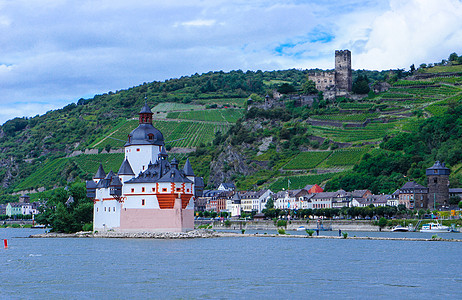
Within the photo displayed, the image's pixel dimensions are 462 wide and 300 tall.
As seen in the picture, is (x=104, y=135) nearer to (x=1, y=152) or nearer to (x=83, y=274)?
(x=1, y=152)

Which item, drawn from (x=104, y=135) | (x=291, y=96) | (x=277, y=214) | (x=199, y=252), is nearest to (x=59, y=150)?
(x=104, y=135)

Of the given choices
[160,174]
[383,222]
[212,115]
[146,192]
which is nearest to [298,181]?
[383,222]

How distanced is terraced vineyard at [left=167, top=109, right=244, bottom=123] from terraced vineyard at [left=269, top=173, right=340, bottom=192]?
41.8 m

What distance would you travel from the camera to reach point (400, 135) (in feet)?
352

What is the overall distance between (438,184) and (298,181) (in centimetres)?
2898

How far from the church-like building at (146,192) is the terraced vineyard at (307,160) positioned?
1892 inches

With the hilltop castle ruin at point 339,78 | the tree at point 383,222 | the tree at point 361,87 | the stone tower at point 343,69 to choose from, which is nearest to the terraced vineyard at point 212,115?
the hilltop castle ruin at point 339,78

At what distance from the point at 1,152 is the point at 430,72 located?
113915 mm

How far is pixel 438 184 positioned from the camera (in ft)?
279

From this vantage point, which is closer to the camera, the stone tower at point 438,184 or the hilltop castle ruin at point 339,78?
the stone tower at point 438,184

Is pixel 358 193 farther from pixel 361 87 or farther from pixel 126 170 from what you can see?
pixel 126 170

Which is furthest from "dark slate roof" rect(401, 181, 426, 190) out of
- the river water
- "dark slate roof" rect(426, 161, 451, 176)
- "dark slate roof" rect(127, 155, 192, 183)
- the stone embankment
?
"dark slate roof" rect(127, 155, 192, 183)

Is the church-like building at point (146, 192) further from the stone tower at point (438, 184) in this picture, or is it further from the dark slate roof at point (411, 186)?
the dark slate roof at point (411, 186)

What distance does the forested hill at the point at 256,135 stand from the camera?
113562 millimetres
